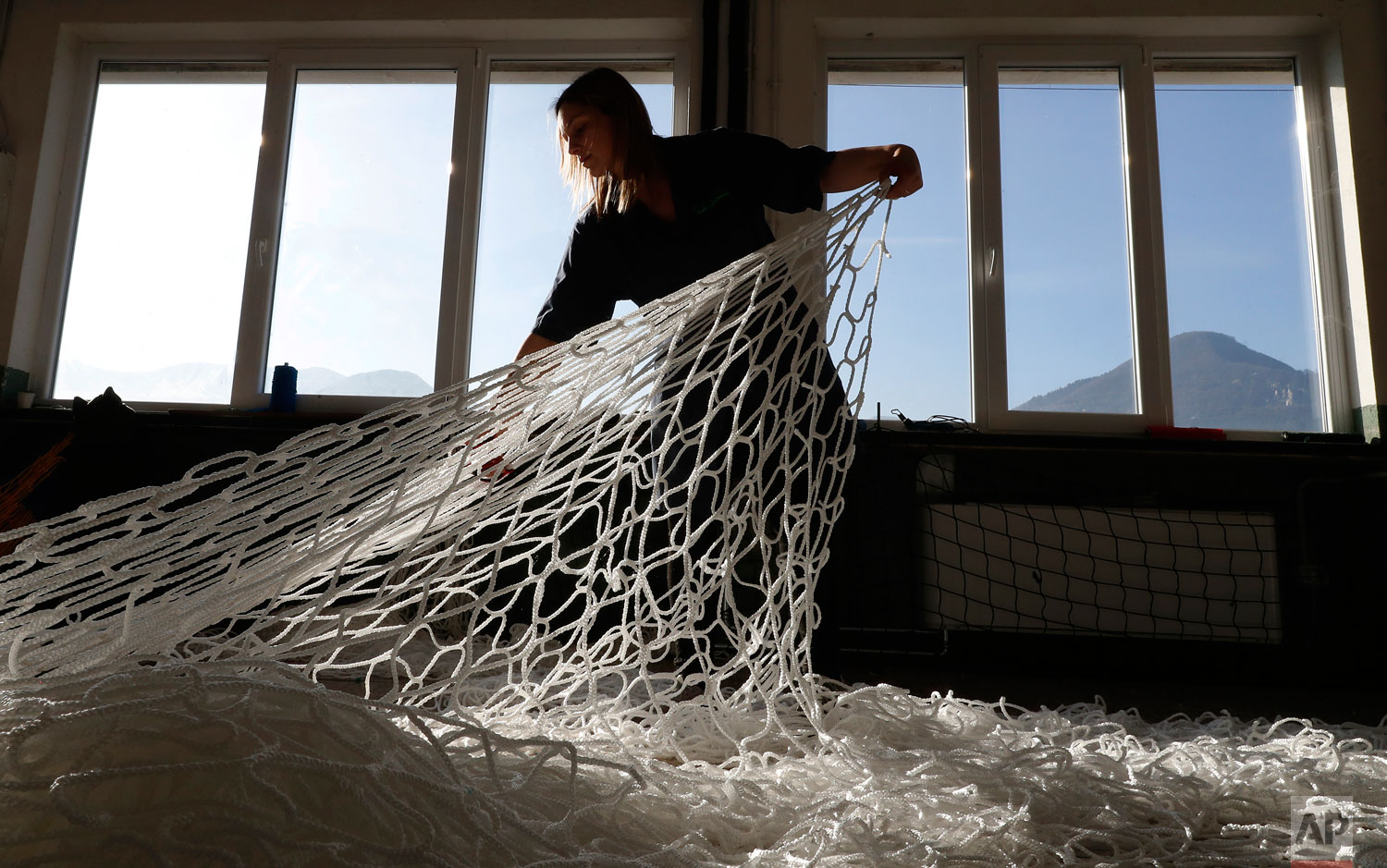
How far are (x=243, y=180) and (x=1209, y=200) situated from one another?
299 centimetres

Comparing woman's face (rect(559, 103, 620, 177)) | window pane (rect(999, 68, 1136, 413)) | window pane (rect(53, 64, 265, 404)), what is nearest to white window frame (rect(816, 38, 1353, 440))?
window pane (rect(999, 68, 1136, 413))

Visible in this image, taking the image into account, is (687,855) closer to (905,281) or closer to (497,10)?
A: (905,281)

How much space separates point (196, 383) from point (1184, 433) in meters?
2.91

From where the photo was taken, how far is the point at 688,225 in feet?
4.22

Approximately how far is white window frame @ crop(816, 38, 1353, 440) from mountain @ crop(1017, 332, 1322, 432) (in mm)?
40

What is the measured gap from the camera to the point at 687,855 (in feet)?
2.00

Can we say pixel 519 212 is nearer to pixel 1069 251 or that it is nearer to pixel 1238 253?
pixel 1069 251

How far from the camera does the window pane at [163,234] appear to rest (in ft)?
8.34

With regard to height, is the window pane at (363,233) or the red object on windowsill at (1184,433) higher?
the window pane at (363,233)

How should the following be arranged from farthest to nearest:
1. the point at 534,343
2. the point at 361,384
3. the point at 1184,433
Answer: the point at 361,384 < the point at 1184,433 < the point at 534,343

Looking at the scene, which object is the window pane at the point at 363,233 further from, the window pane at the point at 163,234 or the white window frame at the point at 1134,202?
the white window frame at the point at 1134,202

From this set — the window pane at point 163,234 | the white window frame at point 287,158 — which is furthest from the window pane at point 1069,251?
the window pane at point 163,234

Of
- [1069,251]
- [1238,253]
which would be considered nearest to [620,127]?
[1069,251]

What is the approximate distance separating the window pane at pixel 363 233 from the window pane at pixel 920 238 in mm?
1287
